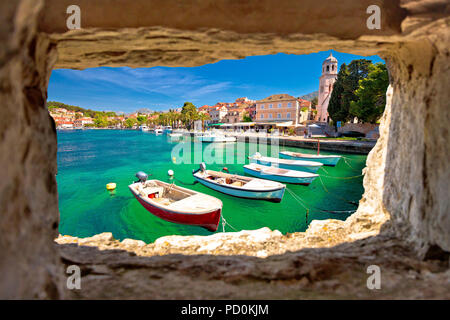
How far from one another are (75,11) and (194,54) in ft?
4.26

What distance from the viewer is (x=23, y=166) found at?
5.10 ft

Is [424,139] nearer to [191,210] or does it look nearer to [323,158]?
[191,210]

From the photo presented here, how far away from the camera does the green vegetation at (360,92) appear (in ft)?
91.4

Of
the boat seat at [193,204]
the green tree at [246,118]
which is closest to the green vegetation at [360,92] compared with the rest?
the boat seat at [193,204]

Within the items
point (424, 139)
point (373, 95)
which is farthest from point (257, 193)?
point (373, 95)

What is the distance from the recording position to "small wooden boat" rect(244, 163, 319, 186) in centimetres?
1551

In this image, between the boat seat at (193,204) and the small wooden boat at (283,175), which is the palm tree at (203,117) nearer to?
the small wooden boat at (283,175)

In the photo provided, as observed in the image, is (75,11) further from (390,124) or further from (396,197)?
(396,197)

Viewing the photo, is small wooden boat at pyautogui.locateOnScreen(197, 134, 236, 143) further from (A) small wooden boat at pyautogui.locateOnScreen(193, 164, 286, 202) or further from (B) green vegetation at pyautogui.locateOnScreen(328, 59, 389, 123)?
(A) small wooden boat at pyautogui.locateOnScreen(193, 164, 286, 202)

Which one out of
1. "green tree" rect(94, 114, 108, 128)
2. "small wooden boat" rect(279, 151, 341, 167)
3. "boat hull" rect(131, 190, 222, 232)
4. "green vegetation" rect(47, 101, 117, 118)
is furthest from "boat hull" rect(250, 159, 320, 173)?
"green vegetation" rect(47, 101, 117, 118)

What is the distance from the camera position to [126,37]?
7.11ft

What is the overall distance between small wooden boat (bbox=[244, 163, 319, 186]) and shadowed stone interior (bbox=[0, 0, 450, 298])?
12511 mm

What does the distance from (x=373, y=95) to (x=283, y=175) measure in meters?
24.1

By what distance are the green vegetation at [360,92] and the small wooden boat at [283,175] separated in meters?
22.1
